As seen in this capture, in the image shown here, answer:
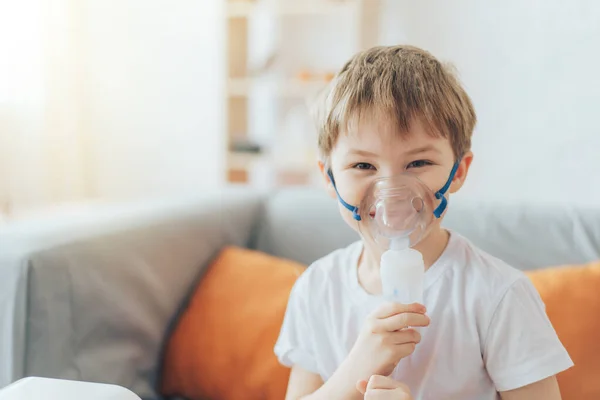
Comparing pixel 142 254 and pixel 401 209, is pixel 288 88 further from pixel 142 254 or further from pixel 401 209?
pixel 401 209

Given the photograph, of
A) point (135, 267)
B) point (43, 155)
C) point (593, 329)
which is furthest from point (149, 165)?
point (593, 329)

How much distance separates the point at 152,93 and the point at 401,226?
8.66ft

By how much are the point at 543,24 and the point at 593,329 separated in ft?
3.05

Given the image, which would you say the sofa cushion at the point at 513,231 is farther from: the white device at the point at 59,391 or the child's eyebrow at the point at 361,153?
the white device at the point at 59,391

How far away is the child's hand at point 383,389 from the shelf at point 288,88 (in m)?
1.98

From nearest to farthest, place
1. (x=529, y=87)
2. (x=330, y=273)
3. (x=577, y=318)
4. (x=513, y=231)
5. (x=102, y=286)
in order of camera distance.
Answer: (x=330, y=273)
(x=577, y=318)
(x=102, y=286)
(x=513, y=231)
(x=529, y=87)

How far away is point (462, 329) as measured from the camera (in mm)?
802

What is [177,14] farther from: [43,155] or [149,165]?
[43,155]

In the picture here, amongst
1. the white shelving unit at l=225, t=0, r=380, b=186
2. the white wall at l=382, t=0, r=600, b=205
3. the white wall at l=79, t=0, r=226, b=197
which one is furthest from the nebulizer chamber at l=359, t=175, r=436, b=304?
the white wall at l=79, t=0, r=226, b=197

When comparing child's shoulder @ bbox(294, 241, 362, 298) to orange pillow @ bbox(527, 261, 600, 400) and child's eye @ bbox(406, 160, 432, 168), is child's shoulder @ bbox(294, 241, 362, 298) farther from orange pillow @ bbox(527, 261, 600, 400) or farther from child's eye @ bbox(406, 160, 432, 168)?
orange pillow @ bbox(527, 261, 600, 400)

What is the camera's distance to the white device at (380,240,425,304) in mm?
729

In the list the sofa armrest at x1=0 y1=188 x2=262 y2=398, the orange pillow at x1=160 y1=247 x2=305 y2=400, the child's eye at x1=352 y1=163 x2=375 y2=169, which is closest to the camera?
the child's eye at x1=352 y1=163 x2=375 y2=169

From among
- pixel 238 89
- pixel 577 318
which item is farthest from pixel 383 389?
pixel 238 89

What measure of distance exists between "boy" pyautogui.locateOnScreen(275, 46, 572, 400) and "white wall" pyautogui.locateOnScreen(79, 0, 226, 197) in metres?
2.29
